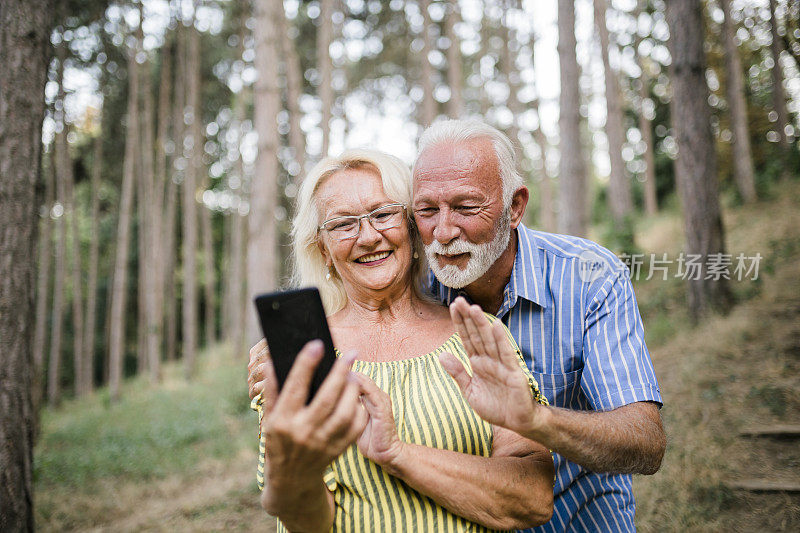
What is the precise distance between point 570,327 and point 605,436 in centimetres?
75

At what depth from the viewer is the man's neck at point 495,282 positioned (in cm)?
256

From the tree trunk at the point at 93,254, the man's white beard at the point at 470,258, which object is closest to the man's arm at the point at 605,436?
the man's white beard at the point at 470,258

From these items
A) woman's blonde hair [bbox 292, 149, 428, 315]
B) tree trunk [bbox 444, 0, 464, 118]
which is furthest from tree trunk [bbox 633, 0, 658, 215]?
woman's blonde hair [bbox 292, 149, 428, 315]

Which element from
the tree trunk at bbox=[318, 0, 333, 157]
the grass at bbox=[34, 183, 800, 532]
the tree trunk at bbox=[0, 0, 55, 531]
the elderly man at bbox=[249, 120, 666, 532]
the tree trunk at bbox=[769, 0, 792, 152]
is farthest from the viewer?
the tree trunk at bbox=[769, 0, 792, 152]

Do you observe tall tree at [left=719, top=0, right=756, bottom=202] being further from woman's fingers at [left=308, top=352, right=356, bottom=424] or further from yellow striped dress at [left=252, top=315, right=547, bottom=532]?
woman's fingers at [left=308, top=352, right=356, bottom=424]

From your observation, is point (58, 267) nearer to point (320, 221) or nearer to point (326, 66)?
point (326, 66)

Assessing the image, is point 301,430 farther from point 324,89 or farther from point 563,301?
point 324,89

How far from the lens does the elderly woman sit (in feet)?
4.18

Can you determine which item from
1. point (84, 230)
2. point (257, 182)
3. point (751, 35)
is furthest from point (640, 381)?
point (84, 230)

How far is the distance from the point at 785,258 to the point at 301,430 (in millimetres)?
10633

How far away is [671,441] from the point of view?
5613 mm

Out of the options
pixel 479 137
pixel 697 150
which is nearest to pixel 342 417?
pixel 479 137

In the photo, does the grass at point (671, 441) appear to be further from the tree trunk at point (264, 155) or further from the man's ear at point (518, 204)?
the man's ear at point (518, 204)

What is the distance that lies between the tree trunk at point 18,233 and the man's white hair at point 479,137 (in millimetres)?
2754
